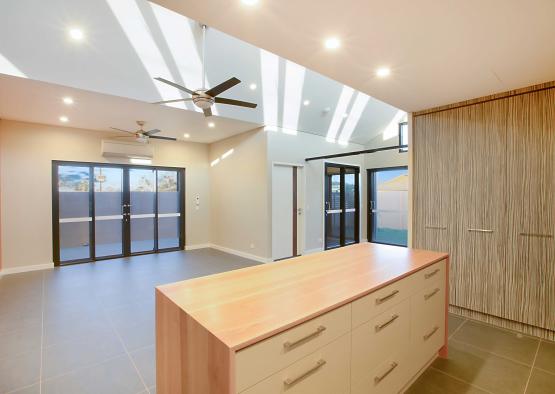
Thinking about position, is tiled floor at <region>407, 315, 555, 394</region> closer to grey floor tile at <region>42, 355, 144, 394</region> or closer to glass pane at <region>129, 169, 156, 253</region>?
grey floor tile at <region>42, 355, 144, 394</region>

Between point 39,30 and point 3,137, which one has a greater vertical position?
point 39,30

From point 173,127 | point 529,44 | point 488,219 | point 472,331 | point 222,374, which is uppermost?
point 173,127

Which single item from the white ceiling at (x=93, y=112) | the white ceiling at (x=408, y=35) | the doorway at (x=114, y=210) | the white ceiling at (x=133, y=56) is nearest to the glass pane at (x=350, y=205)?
the white ceiling at (x=133, y=56)

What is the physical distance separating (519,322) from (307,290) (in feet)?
8.81

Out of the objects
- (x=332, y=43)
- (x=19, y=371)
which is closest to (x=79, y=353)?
(x=19, y=371)

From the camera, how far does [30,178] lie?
510 cm

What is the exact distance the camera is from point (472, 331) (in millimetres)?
2775

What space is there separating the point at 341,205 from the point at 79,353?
5.84 meters

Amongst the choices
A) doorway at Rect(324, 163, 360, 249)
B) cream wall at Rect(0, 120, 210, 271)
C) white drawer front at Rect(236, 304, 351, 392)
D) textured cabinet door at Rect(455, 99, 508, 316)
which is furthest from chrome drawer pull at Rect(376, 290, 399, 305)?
cream wall at Rect(0, 120, 210, 271)

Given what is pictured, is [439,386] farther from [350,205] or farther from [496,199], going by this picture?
[350,205]

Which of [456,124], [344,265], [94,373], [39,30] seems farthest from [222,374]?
[39,30]

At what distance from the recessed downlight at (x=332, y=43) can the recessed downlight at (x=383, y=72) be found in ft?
1.83

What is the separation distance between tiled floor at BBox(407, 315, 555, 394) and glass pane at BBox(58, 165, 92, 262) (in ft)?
20.6

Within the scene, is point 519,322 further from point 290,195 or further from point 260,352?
point 290,195
